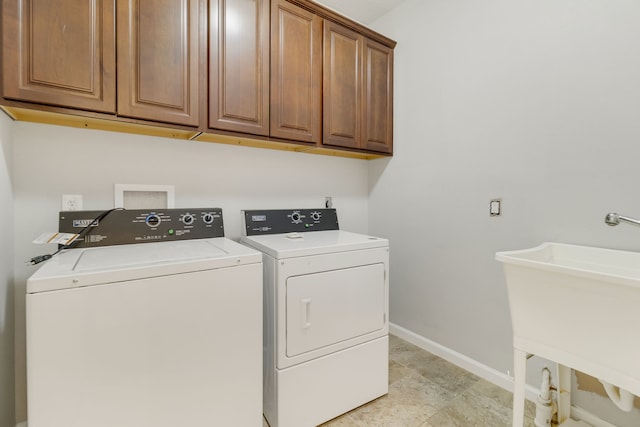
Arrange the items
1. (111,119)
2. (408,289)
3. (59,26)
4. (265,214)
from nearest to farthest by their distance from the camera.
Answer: (59,26) < (111,119) < (265,214) < (408,289)

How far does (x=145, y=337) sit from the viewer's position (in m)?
1.03

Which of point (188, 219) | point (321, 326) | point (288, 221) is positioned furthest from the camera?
point (288, 221)

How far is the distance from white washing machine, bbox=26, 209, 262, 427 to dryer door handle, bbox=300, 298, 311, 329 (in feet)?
0.75

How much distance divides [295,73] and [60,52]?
1.13m

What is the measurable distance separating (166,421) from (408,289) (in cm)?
181

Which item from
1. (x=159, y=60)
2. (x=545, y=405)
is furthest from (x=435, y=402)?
(x=159, y=60)

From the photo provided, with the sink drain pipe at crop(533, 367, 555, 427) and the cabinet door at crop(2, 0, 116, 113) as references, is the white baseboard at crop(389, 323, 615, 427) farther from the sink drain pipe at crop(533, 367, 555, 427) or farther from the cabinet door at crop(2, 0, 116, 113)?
the cabinet door at crop(2, 0, 116, 113)

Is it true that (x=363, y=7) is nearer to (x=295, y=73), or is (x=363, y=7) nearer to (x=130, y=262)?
(x=295, y=73)

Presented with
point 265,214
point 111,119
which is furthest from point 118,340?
point 265,214

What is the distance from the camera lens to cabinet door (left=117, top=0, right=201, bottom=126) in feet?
4.39

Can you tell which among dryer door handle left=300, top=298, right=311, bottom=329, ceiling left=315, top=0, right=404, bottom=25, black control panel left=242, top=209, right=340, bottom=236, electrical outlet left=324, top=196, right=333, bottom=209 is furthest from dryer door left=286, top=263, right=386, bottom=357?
ceiling left=315, top=0, right=404, bottom=25

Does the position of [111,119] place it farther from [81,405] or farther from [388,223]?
[388,223]

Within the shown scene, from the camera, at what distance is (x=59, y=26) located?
1.20m

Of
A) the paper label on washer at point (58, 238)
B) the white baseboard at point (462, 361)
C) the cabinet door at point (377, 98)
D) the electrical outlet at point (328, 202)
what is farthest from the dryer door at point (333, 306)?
the cabinet door at point (377, 98)
